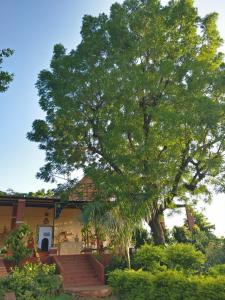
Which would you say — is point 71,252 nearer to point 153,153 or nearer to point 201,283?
point 153,153

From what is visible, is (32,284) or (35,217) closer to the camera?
(32,284)

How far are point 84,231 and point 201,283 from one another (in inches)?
643

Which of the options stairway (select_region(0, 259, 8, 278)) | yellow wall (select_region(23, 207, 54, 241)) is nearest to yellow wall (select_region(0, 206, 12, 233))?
yellow wall (select_region(23, 207, 54, 241))

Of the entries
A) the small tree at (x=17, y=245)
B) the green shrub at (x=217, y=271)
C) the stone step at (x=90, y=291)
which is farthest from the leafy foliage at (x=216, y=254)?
the small tree at (x=17, y=245)

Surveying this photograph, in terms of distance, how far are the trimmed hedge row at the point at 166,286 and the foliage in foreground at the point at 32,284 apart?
11.9ft

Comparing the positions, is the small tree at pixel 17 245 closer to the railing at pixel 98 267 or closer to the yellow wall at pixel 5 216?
the railing at pixel 98 267

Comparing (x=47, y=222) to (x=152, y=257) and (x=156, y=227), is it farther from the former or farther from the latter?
(x=152, y=257)

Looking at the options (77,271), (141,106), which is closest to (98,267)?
(77,271)

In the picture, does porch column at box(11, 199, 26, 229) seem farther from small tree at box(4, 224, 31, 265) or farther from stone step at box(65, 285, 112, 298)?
stone step at box(65, 285, 112, 298)

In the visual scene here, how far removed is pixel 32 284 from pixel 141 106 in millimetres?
9885

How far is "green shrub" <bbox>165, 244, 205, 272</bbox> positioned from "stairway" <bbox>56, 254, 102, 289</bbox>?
20.8ft

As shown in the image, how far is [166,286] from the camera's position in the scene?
8.97m

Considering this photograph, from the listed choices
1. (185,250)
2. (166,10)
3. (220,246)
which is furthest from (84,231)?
(166,10)

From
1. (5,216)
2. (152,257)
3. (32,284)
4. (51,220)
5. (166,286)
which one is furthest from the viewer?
(51,220)
